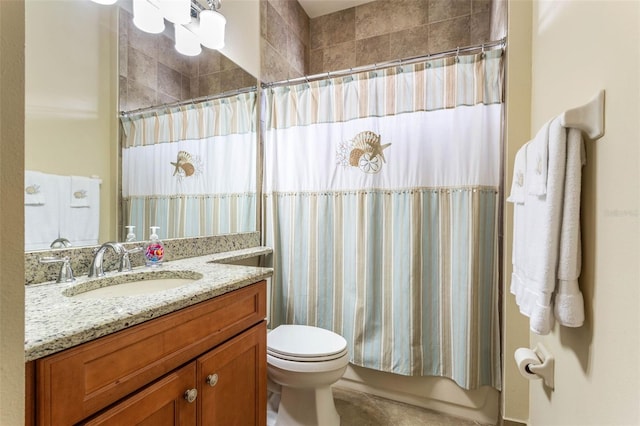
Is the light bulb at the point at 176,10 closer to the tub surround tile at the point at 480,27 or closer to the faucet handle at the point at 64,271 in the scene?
the faucet handle at the point at 64,271

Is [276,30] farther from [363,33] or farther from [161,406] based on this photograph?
[161,406]

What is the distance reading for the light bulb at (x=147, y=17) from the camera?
1348mm

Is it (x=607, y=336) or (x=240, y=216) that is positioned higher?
(x=240, y=216)

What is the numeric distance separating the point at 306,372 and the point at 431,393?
33.2 inches

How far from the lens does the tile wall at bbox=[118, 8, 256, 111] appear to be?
1322mm

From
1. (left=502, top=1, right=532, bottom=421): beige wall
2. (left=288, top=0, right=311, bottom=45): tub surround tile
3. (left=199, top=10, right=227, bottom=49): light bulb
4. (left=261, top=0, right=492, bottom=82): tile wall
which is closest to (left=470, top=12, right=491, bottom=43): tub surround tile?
(left=261, top=0, right=492, bottom=82): tile wall

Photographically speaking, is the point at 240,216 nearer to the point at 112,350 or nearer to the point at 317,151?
the point at 317,151

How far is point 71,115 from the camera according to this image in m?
1.14

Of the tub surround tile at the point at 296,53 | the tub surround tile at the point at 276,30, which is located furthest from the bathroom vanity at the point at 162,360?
the tub surround tile at the point at 296,53

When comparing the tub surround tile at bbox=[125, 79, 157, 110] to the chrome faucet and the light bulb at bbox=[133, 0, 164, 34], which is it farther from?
the chrome faucet

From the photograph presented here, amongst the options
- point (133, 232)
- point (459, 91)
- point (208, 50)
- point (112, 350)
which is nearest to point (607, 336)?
point (112, 350)

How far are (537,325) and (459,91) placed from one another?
1244mm

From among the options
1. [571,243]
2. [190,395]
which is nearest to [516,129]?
[571,243]

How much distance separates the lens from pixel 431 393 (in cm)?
171
